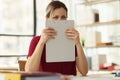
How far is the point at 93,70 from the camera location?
14.3 feet

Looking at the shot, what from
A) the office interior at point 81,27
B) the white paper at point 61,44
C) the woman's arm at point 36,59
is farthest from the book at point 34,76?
the office interior at point 81,27

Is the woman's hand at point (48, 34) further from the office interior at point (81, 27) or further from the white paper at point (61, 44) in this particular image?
the office interior at point (81, 27)

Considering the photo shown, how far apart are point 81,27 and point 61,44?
3.36 m

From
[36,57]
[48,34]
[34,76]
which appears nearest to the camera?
[34,76]

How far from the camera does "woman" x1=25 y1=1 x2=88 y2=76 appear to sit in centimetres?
155

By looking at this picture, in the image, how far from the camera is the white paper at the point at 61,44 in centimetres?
148

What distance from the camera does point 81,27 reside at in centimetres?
485

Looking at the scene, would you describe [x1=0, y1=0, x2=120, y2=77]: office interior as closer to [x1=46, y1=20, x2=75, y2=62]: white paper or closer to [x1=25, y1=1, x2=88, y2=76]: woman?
[x1=25, y1=1, x2=88, y2=76]: woman

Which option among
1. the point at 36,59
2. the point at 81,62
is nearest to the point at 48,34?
the point at 36,59

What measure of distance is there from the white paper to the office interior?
261 cm

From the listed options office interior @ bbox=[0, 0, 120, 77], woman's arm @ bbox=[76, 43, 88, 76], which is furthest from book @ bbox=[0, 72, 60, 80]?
office interior @ bbox=[0, 0, 120, 77]

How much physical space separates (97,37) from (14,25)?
1.56 meters

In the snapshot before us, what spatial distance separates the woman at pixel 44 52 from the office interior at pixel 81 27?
2.38 meters

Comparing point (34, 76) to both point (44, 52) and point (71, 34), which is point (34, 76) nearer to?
point (71, 34)
